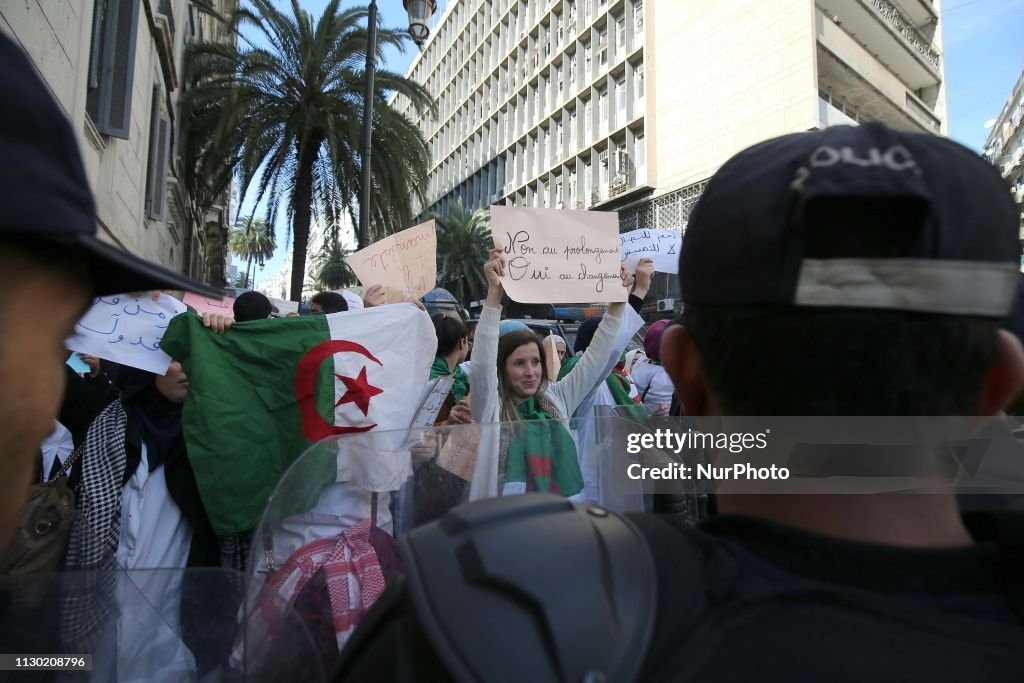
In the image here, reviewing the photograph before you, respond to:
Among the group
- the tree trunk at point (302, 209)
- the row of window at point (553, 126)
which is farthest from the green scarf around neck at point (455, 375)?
the row of window at point (553, 126)

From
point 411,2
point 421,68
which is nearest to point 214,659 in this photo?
point 411,2

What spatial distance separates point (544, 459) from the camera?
1538 mm

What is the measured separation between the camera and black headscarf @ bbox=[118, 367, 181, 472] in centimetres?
251

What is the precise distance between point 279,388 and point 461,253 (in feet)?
113

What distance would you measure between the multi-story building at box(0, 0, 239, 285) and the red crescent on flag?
1421 mm

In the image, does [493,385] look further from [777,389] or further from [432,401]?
[777,389]

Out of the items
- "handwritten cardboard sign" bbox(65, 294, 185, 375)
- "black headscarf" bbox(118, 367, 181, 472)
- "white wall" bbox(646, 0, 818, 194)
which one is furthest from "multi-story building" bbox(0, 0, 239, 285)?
"white wall" bbox(646, 0, 818, 194)

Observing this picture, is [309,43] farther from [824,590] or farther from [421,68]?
[421,68]

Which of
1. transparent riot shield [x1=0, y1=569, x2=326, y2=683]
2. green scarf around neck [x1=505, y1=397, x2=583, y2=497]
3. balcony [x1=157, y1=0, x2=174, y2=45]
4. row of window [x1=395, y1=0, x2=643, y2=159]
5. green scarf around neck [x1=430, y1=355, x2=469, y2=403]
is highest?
row of window [x1=395, y1=0, x2=643, y2=159]

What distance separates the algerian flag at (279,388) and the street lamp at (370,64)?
5.84m

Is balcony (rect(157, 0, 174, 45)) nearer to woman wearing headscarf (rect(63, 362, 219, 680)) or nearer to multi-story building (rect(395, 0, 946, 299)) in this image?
woman wearing headscarf (rect(63, 362, 219, 680))

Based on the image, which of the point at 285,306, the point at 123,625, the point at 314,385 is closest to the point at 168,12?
the point at 285,306

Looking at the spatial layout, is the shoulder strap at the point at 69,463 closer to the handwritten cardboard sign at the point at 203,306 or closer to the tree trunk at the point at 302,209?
the handwritten cardboard sign at the point at 203,306

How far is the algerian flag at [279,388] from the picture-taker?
2.48m
